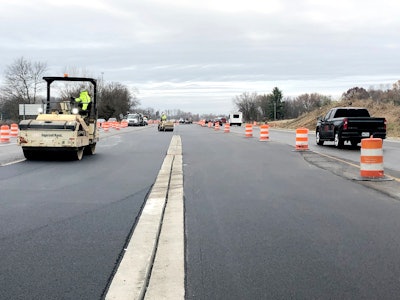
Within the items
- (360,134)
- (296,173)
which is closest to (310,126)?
(360,134)

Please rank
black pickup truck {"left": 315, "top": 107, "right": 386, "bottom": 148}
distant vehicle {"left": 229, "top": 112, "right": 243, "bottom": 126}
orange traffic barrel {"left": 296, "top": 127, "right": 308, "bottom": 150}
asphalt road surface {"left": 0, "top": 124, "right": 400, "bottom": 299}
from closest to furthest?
asphalt road surface {"left": 0, "top": 124, "right": 400, "bottom": 299}
orange traffic barrel {"left": 296, "top": 127, "right": 308, "bottom": 150}
black pickup truck {"left": 315, "top": 107, "right": 386, "bottom": 148}
distant vehicle {"left": 229, "top": 112, "right": 243, "bottom": 126}

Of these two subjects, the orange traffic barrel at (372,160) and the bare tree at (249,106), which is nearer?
the orange traffic barrel at (372,160)

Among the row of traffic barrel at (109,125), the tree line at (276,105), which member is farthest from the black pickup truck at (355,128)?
the tree line at (276,105)

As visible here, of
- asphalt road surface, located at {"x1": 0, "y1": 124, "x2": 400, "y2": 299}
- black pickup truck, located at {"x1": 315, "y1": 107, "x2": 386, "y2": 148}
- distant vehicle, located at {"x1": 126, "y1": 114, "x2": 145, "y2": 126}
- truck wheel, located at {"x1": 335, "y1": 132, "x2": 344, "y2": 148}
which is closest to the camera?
asphalt road surface, located at {"x1": 0, "y1": 124, "x2": 400, "y2": 299}

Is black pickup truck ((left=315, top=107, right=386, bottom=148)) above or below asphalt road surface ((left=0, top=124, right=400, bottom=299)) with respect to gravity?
above

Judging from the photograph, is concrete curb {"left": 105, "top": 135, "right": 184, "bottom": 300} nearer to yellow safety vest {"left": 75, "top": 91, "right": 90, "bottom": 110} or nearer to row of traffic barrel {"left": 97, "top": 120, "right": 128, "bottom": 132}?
yellow safety vest {"left": 75, "top": 91, "right": 90, "bottom": 110}

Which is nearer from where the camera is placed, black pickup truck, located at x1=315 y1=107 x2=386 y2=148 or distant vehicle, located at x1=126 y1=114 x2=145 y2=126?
black pickup truck, located at x1=315 y1=107 x2=386 y2=148

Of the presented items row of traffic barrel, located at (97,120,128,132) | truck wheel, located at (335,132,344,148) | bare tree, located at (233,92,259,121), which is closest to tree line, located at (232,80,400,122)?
bare tree, located at (233,92,259,121)

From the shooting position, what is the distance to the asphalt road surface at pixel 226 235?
4262 millimetres

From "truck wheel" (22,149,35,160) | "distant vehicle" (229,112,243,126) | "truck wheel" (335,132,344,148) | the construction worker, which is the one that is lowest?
"truck wheel" (22,149,35,160)

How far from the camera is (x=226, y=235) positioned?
19.5 ft

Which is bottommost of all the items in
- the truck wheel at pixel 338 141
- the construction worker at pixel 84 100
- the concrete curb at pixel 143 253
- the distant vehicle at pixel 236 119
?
the concrete curb at pixel 143 253

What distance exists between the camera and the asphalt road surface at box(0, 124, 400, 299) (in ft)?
14.0

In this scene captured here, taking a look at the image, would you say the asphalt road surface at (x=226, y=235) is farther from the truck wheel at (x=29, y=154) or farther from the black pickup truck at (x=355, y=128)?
the black pickup truck at (x=355, y=128)
